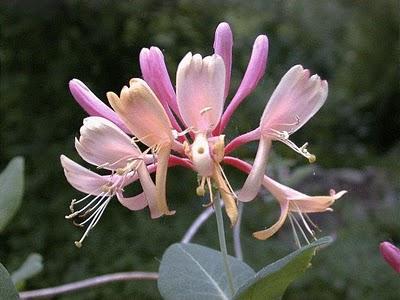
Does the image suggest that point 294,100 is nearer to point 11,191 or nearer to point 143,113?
point 143,113

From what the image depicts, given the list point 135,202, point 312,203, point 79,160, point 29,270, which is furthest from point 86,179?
point 79,160

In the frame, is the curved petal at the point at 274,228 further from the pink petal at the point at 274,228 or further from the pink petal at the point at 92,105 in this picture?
the pink petal at the point at 92,105

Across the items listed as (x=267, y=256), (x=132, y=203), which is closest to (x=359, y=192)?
(x=267, y=256)

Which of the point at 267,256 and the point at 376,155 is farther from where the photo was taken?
the point at 376,155

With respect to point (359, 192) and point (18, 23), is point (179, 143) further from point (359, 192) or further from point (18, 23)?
point (359, 192)

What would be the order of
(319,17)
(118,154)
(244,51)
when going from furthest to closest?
(319,17) < (244,51) < (118,154)

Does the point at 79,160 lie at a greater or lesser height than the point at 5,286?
lesser
